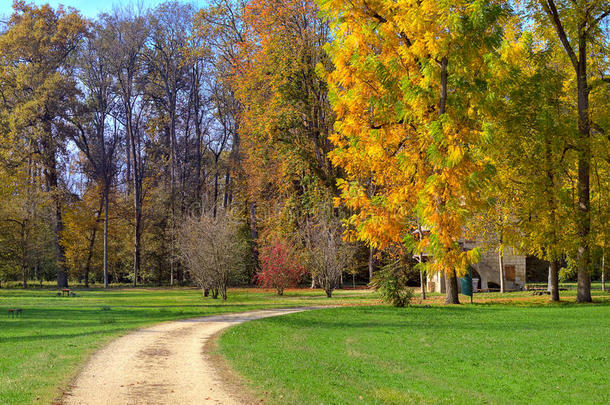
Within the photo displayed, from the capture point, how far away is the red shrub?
1222 inches

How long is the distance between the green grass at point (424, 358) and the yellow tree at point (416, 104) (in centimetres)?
230

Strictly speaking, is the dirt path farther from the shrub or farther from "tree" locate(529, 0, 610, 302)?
"tree" locate(529, 0, 610, 302)

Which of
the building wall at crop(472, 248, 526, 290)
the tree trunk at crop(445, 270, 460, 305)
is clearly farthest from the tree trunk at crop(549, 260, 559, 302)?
the building wall at crop(472, 248, 526, 290)

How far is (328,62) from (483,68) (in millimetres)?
16709

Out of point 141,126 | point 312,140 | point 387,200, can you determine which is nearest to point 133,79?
point 141,126

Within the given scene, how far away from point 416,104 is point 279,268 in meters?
19.3

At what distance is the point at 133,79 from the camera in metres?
46.2

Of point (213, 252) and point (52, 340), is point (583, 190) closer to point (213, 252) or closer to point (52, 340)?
point (213, 252)

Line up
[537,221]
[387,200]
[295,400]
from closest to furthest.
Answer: [295,400] < [387,200] < [537,221]

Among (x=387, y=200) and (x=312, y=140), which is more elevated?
(x=312, y=140)

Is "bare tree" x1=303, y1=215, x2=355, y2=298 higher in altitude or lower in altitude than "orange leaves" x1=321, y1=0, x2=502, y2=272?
lower

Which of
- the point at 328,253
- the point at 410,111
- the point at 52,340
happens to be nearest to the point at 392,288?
the point at 328,253

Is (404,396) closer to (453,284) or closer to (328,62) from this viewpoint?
(453,284)

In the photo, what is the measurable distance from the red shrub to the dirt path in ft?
A: 56.6
